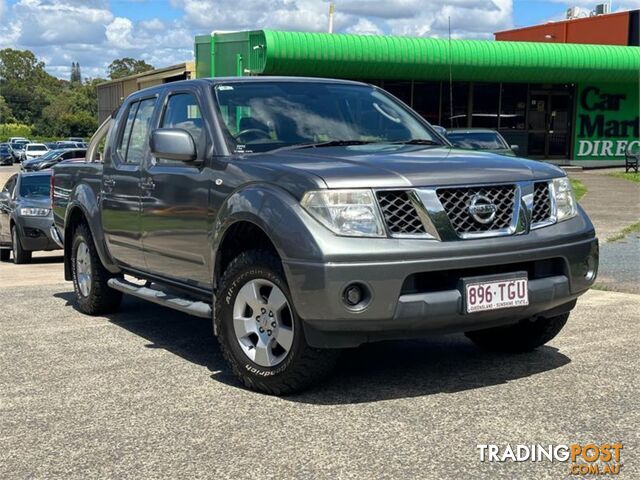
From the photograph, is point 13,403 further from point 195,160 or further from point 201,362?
point 195,160

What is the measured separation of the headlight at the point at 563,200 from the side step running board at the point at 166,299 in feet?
7.23

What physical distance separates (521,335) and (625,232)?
27.7 feet

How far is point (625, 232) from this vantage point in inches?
523

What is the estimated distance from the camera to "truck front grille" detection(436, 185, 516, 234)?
4539 millimetres

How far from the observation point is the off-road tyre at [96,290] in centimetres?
730

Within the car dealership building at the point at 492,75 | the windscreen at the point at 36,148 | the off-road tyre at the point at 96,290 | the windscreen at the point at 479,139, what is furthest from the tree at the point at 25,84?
the off-road tyre at the point at 96,290

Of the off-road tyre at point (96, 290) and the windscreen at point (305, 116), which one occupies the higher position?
the windscreen at point (305, 116)

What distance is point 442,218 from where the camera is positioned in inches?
176

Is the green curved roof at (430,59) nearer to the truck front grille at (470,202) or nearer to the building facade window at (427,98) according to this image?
the building facade window at (427,98)

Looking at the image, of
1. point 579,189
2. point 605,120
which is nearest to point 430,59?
point 579,189

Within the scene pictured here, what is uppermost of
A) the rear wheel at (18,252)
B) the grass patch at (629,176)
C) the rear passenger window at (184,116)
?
the rear passenger window at (184,116)

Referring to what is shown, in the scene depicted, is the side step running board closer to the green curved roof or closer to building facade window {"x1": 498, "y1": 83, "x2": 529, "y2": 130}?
the green curved roof

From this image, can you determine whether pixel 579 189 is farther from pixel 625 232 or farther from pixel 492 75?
pixel 625 232

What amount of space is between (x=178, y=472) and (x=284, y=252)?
1.31 meters
